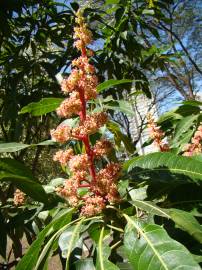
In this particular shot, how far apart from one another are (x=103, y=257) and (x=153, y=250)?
0.19 m

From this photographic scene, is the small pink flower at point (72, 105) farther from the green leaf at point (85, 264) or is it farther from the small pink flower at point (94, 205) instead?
the green leaf at point (85, 264)

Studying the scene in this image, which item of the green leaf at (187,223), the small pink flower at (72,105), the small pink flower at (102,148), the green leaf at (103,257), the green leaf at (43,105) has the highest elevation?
the green leaf at (43,105)

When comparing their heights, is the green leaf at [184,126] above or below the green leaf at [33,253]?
above

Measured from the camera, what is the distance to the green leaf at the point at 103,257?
114 cm

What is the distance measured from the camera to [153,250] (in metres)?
1.06

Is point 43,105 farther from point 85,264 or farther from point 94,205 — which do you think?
point 85,264

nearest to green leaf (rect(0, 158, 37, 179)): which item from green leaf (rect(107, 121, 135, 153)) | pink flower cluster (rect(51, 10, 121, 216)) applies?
pink flower cluster (rect(51, 10, 121, 216))

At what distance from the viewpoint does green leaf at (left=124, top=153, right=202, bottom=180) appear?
1.28m

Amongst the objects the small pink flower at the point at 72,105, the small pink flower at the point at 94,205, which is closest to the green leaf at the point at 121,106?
the small pink flower at the point at 72,105

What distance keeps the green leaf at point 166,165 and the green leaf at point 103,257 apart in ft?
0.85

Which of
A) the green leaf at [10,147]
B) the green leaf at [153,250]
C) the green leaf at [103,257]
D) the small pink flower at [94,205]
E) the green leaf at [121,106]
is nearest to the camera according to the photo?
the green leaf at [153,250]

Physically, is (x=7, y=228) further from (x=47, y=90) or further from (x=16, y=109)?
(x=47, y=90)

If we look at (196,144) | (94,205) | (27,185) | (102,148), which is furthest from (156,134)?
(27,185)

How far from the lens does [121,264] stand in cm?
129
